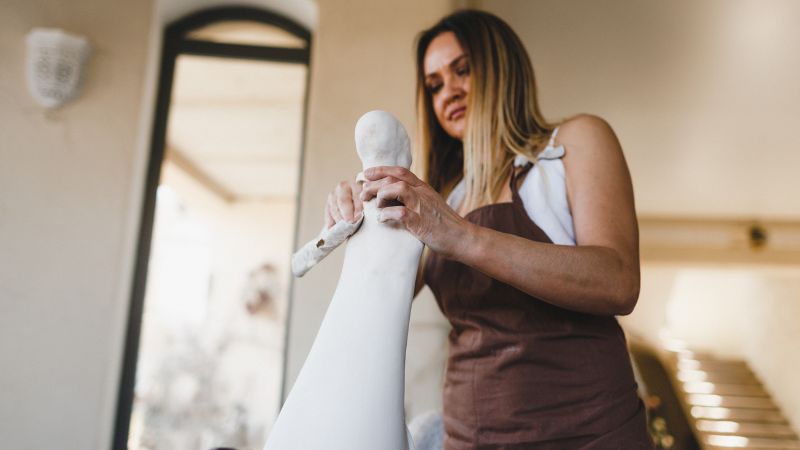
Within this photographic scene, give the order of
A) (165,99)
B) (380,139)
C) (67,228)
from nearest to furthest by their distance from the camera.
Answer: (380,139)
(67,228)
(165,99)

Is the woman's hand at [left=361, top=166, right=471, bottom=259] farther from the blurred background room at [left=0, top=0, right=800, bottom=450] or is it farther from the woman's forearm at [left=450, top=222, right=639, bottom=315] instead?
the blurred background room at [left=0, top=0, right=800, bottom=450]

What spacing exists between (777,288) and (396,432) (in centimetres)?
903

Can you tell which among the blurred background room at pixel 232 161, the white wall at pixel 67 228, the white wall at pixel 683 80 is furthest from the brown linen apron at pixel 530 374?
the white wall at pixel 683 80

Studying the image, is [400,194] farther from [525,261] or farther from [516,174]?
[516,174]

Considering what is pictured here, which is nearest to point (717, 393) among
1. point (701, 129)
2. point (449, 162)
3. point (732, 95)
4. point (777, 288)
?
point (777, 288)

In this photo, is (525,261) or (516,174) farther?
(516,174)

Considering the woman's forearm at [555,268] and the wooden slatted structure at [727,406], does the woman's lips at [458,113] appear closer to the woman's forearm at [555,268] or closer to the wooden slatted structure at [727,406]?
the woman's forearm at [555,268]

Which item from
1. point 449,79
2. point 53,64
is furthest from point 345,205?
point 53,64

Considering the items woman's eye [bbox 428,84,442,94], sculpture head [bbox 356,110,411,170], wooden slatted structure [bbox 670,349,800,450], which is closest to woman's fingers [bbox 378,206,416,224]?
sculpture head [bbox 356,110,411,170]

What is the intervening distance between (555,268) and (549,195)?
0.23 meters

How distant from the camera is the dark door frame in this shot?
204 cm

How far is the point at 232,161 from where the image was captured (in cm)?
366

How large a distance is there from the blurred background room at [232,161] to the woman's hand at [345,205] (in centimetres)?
104

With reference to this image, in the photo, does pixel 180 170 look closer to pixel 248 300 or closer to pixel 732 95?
pixel 248 300
